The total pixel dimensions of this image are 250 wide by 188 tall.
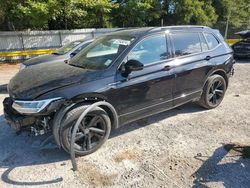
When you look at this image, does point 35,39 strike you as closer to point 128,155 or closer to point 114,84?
point 114,84

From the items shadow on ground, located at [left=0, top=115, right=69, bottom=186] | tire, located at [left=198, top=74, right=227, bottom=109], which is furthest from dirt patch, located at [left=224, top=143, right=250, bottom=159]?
shadow on ground, located at [left=0, top=115, right=69, bottom=186]

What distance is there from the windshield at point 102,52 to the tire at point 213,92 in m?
2.04

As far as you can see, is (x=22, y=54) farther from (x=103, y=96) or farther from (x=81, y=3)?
(x=103, y=96)

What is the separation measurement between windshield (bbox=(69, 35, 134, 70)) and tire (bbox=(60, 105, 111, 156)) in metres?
0.75

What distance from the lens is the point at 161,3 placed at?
21703 mm

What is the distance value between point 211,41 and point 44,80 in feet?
11.5

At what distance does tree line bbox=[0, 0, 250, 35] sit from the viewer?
46.3ft

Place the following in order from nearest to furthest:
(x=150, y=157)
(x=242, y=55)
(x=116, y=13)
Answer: (x=150, y=157)
(x=242, y=55)
(x=116, y=13)

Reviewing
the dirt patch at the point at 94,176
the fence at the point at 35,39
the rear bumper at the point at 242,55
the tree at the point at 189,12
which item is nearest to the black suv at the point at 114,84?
the dirt patch at the point at 94,176

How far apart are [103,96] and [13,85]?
1.44 m

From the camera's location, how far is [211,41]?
17.7 feet

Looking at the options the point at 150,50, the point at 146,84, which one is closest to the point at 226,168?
the point at 146,84

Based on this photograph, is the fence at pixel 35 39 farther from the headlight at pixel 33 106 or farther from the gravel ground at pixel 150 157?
the headlight at pixel 33 106

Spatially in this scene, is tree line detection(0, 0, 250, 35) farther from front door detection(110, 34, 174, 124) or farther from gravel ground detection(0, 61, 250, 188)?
gravel ground detection(0, 61, 250, 188)
